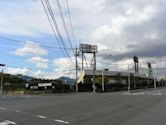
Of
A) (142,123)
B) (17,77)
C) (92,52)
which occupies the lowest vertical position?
(142,123)

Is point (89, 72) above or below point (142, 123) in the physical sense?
above

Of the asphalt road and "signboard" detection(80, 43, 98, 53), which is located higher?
"signboard" detection(80, 43, 98, 53)

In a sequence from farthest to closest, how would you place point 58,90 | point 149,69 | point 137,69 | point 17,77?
point 137,69, point 149,69, point 17,77, point 58,90

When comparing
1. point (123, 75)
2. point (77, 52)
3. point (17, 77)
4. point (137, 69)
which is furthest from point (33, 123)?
point (137, 69)

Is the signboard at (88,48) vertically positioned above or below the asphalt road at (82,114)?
above

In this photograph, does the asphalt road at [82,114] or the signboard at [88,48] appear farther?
the signboard at [88,48]

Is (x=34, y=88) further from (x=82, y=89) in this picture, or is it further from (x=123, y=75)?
(x=123, y=75)

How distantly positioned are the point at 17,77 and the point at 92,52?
3167 centimetres

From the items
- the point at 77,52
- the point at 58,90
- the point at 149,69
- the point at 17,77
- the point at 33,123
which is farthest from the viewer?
the point at 149,69

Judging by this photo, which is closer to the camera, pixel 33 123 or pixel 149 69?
pixel 33 123

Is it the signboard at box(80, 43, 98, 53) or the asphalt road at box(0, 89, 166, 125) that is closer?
the asphalt road at box(0, 89, 166, 125)

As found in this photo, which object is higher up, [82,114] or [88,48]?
[88,48]

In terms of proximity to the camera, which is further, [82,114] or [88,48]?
[88,48]

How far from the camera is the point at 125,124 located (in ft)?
42.4
